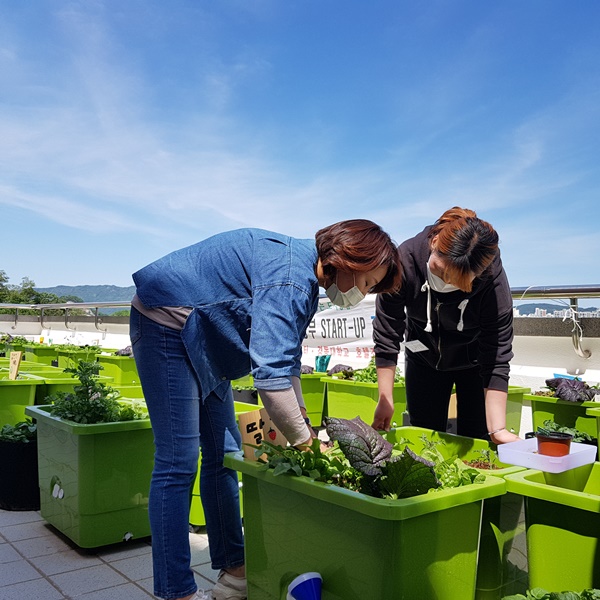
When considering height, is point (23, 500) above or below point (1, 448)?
below

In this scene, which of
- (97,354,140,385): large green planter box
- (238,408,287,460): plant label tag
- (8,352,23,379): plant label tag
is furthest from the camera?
(97,354,140,385): large green planter box

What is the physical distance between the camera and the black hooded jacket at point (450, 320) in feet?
8.20

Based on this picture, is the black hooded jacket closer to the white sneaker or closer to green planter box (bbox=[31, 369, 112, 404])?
the white sneaker

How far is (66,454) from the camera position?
291 cm

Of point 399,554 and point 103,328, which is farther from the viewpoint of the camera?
point 103,328

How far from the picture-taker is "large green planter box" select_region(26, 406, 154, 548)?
278 centimetres

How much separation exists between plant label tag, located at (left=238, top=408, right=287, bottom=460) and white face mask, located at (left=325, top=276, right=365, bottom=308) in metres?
0.40

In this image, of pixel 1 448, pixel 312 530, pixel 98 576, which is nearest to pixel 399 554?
pixel 312 530

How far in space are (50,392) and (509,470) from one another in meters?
3.40

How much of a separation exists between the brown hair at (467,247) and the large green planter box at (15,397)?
3.04m

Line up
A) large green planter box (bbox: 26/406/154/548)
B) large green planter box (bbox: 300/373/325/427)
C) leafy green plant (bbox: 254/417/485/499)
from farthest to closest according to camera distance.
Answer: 1. large green planter box (bbox: 300/373/325/427)
2. large green planter box (bbox: 26/406/154/548)
3. leafy green plant (bbox: 254/417/485/499)

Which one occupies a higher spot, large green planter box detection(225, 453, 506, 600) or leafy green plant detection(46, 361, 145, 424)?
leafy green plant detection(46, 361, 145, 424)

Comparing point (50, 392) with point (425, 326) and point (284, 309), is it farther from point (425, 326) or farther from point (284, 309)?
point (284, 309)

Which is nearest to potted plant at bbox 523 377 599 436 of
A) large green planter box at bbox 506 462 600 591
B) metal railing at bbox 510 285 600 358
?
metal railing at bbox 510 285 600 358
